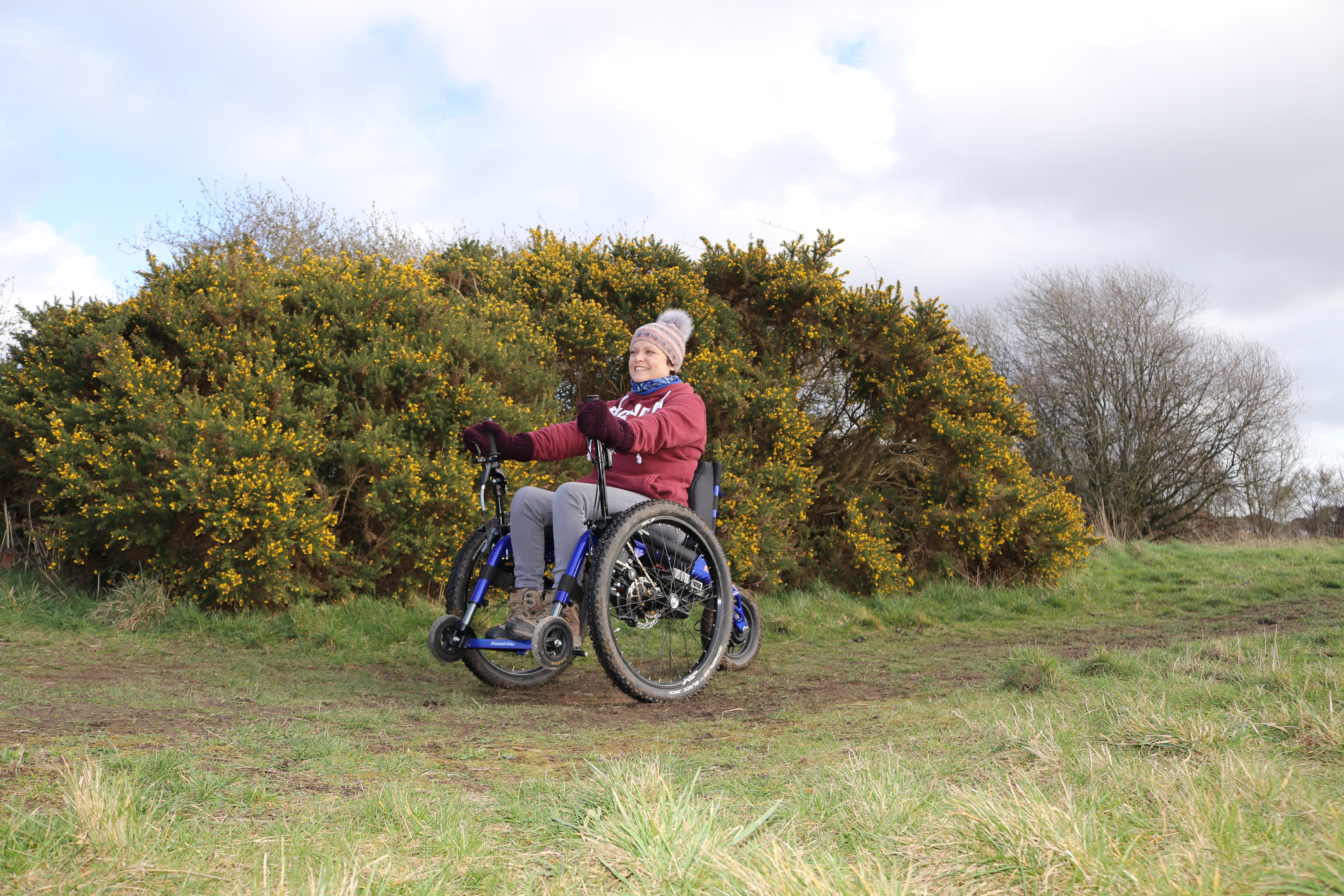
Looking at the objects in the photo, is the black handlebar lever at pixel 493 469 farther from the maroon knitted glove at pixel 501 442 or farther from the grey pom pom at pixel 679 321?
A: the grey pom pom at pixel 679 321

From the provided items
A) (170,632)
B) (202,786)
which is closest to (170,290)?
(170,632)

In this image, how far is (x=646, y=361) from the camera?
4465 millimetres

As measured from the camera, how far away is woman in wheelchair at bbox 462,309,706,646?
12.6ft

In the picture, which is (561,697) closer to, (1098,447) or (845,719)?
(845,719)

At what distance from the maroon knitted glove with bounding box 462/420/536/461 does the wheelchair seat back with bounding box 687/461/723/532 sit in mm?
815

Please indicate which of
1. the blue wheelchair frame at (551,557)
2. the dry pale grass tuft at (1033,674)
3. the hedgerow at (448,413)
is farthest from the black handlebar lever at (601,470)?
the hedgerow at (448,413)

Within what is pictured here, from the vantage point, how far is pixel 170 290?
19.7ft

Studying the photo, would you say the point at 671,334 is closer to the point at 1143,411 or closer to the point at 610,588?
the point at 610,588

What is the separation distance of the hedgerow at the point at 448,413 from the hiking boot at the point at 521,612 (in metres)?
2.14

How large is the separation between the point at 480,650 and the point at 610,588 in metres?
0.86

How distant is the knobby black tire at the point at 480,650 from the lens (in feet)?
13.7

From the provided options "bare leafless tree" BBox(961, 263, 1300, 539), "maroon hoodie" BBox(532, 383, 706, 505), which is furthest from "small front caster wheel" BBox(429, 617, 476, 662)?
"bare leafless tree" BBox(961, 263, 1300, 539)

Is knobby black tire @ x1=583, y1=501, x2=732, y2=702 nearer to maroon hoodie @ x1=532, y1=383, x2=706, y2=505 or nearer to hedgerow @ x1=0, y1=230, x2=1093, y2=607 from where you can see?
maroon hoodie @ x1=532, y1=383, x2=706, y2=505

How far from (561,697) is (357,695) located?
2.90 ft
